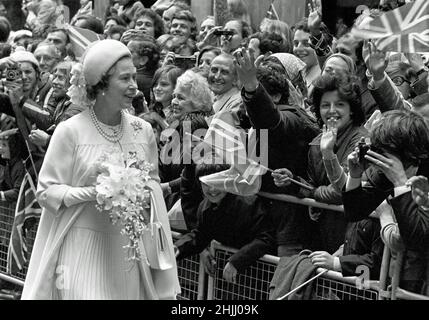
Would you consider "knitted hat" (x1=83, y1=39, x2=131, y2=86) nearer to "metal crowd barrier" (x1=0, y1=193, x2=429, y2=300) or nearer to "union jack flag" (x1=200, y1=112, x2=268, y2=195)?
"union jack flag" (x1=200, y1=112, x2=268, y2=195)

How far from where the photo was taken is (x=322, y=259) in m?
8.44

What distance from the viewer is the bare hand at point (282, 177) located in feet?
29.1

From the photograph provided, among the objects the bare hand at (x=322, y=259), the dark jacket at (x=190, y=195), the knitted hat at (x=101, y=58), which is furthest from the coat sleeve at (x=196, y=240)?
the knitted hat at (x=101, y=58)

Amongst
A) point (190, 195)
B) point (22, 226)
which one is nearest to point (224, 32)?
point (190, 195)

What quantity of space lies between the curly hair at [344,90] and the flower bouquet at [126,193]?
162 centimetres

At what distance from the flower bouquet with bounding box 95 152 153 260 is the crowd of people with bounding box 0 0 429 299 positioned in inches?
5.2

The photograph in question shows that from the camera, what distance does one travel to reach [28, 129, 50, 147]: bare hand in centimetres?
1114

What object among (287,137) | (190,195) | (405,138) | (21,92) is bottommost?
(190,195)

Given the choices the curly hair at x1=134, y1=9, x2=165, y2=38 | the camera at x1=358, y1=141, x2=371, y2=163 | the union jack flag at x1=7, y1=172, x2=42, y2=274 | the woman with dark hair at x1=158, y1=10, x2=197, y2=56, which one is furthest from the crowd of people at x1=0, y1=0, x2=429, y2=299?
the curly hair at x1=134, y1=9, x2=165, y2=38

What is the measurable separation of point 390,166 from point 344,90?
5.01 ft

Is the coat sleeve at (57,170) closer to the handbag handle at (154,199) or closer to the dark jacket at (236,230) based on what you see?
the handbag handle at (154,199)

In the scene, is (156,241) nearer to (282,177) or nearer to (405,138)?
(282,177)
